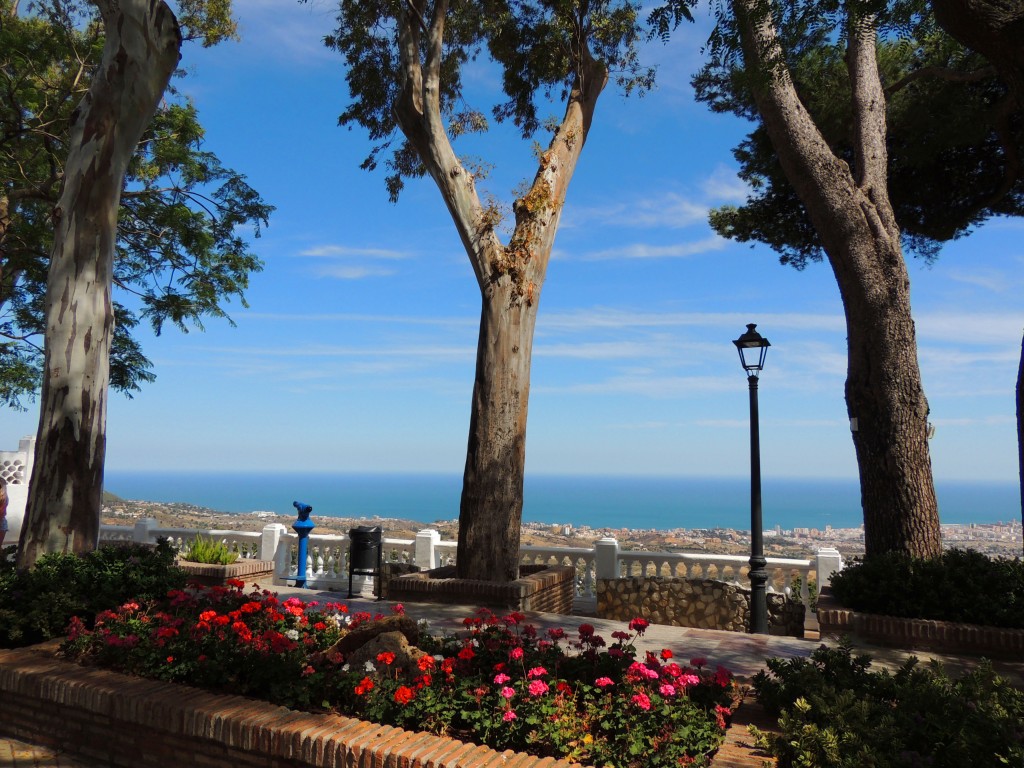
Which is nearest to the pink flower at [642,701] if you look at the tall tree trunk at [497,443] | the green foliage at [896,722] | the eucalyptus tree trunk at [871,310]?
the green foliage at [896,722]

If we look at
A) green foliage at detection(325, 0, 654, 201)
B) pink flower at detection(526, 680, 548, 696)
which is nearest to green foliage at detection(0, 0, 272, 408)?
green foliage at detection(325, 0, 654, 201)

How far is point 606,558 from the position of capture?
12.6 meters

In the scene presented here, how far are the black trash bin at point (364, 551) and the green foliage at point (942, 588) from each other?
23.3 ft

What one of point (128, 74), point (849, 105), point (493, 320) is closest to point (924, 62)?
point (849, 105)

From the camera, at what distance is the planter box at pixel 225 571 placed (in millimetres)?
11797

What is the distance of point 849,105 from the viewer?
1342cm

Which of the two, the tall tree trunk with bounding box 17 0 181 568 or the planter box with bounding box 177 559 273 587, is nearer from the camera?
the tall tree trunk with bounding box 17 0 181 568

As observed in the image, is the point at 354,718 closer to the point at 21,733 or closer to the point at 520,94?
the point at 21,733

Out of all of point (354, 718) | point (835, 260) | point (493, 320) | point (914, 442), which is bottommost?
point (354, 718)

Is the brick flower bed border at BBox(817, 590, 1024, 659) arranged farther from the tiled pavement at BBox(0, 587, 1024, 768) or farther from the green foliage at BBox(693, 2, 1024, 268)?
the green foliage at BBox(693, 2, 1024, 268)

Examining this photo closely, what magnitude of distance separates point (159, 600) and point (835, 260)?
31.8ft

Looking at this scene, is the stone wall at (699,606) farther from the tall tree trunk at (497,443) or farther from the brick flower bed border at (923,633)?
the brick flower bed border at (923,633)

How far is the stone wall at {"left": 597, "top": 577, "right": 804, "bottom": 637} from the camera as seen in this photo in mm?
10930

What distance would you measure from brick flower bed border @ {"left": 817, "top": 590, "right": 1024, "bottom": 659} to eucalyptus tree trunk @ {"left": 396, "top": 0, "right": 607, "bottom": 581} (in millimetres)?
4242
